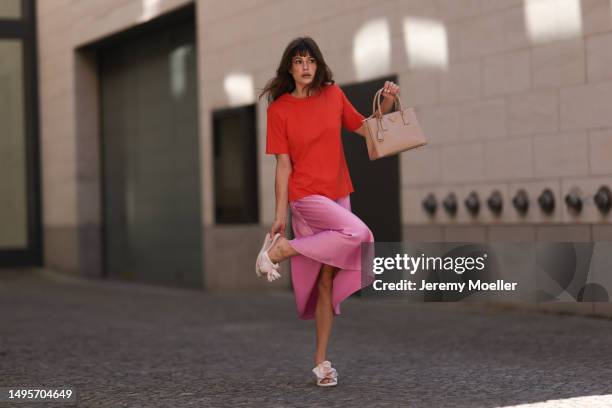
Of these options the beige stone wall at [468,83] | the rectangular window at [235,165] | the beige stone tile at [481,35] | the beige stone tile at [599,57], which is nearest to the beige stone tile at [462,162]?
the beige stone wall at [468,83]

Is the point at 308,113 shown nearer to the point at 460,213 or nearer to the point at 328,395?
the point at 328,395

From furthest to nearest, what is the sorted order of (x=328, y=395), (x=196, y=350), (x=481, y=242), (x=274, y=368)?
1. (x=481, y=242)
2. (x=196, y=350)
3. (x=274, y=368)
4. (x=328, y=395)

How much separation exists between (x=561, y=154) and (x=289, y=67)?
3886 millimetres

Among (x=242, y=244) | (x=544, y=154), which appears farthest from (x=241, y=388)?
(x=242, y=244)

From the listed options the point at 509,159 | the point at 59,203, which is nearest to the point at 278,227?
the point at 509,159

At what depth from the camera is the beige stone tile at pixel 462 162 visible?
9.37 meters

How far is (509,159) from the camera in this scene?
905cm

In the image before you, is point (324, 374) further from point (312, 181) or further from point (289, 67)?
point (289, 67)

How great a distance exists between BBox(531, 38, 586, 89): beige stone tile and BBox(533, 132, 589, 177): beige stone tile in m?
0.43

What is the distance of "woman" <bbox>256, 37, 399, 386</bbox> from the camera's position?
5289 mm

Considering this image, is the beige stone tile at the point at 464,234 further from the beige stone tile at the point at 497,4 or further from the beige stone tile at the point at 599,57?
A: the beige stone tile at the point at 497,4

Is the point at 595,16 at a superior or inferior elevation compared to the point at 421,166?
superior

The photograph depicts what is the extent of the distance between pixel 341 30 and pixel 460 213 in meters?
2.65

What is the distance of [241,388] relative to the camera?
17.9 feet
